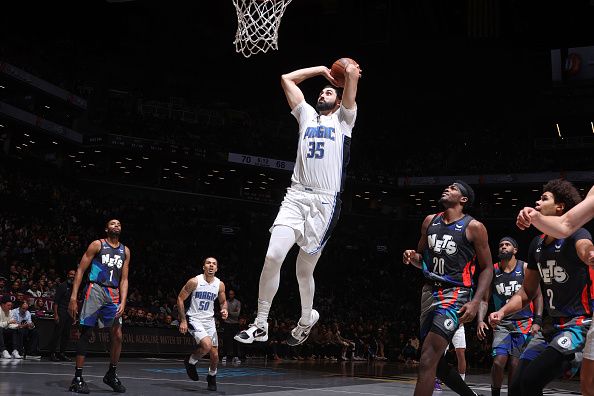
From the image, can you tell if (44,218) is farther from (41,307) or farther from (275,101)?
(275,101)

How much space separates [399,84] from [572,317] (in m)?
33.4

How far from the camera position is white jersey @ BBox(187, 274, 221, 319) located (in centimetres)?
1214

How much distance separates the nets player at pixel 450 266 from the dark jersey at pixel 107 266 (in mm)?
5279

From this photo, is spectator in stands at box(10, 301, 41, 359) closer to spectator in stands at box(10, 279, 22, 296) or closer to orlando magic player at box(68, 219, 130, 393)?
spectator in stands at box(10, 279, 22, 296)

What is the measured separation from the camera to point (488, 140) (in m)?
Result: 39.3

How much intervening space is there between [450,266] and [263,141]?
29479 millimetres

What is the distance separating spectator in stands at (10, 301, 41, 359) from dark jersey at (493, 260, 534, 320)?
1062 cm

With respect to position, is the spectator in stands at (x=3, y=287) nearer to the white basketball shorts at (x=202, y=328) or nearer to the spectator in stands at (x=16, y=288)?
the spectator in stands at (x=16, y=288)

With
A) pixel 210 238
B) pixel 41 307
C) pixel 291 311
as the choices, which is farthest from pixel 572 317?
pixel 210 238

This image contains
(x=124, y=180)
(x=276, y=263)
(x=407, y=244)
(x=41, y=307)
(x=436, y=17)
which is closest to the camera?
Answer: (x=276, y=263)

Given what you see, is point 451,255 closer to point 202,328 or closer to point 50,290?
point 202,328

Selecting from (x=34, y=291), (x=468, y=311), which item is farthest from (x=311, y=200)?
(x=34, y=291)

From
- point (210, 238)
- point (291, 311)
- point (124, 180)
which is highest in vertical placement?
point (124, 180)

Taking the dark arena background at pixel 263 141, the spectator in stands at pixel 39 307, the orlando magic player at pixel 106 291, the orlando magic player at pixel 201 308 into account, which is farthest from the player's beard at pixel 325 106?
the dark arena background at pixel 263 141
